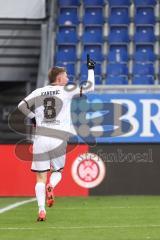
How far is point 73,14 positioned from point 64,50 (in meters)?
1.10

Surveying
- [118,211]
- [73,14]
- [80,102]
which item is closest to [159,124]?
[80,102]

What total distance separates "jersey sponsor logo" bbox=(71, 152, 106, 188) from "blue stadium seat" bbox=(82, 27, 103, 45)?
583cm

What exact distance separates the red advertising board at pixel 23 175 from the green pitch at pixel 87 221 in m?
0.96

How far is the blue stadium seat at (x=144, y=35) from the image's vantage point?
18752mm

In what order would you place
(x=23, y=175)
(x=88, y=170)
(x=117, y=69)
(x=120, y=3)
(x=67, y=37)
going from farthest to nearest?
(x=120, y=3), (x=67, y=37), (x=117, y=69), (x=23, y=175), (x=88, y=170)

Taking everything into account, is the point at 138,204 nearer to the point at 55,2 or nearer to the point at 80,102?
the point at 80,102

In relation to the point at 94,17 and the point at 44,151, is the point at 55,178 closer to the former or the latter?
the point at 44,151

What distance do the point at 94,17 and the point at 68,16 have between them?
636 mm

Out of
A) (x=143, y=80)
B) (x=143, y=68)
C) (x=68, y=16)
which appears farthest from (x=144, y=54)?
(x=68, y=16)

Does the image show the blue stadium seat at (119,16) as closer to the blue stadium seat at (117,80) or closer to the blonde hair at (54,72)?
the blue stadium seat at (117,80)

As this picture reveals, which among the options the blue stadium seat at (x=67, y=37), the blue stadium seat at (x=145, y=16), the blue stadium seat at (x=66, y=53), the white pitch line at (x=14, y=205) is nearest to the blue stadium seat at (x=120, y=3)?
the blue stadium seat at (x=145, y=16)

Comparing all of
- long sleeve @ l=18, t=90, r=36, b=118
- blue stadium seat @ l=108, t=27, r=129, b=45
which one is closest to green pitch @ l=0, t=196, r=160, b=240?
long sleeve @ l=18, t=90, r=36, b=118

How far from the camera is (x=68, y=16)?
19.1 meters

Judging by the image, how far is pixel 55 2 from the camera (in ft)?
62.3
